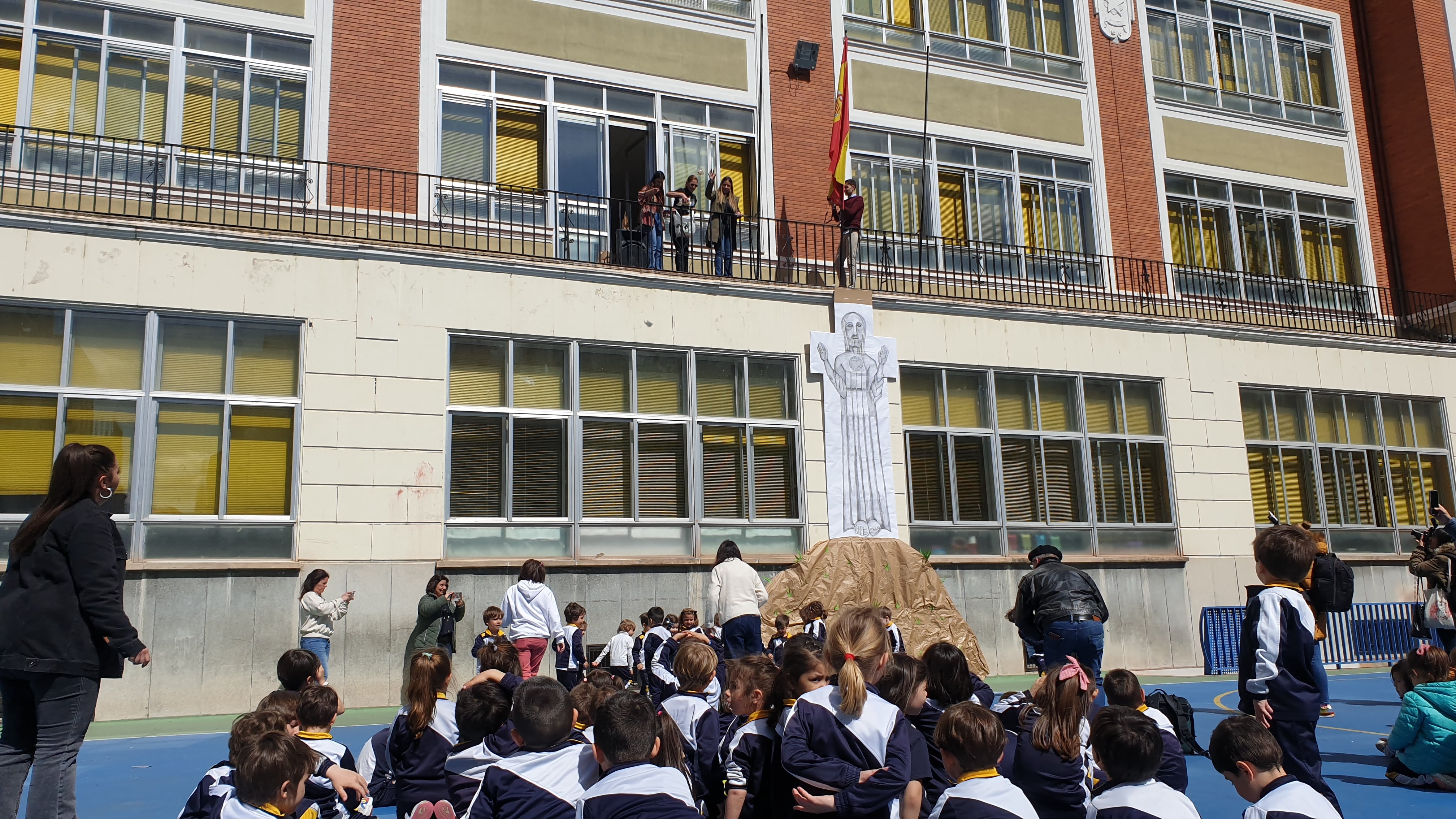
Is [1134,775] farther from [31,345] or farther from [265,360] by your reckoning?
[31,345]

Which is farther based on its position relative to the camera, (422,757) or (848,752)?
(422,757)

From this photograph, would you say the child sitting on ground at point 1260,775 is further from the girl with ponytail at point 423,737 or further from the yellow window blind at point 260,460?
the yellow window blind at point 260,460

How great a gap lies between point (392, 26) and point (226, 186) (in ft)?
12.6

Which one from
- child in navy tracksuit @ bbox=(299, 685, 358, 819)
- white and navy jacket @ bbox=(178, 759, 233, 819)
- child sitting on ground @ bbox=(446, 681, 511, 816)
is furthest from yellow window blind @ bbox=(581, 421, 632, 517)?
white and navy jacket @ bbox=(178, 759, 233, 819)

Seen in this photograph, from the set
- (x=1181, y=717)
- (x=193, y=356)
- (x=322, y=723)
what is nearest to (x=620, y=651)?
(x=1181, y=717)

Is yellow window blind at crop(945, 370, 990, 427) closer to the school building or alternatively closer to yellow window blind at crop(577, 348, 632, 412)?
the school building

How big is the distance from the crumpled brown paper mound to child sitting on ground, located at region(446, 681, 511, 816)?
37.5ft

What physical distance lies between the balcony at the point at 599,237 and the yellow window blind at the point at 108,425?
8.19 feet

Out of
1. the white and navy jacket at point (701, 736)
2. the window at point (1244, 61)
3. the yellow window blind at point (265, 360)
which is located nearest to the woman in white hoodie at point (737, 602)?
the white and navy jacket at point (701, 736)

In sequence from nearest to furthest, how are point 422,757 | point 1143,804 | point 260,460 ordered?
point 1143,804
point 422,757
point 260,460

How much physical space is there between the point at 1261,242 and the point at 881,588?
13614mm

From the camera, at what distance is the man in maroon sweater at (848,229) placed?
64.5ft

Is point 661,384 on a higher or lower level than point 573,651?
higher

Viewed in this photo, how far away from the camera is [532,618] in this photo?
11.8 m
